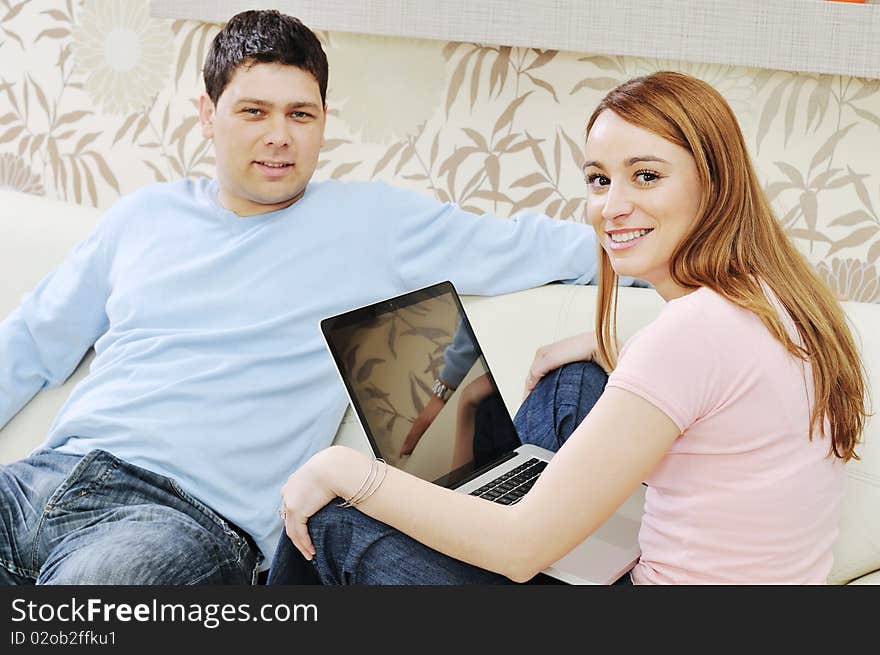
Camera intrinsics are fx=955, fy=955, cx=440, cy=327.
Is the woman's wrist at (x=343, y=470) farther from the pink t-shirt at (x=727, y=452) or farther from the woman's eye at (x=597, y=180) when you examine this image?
the woman's eye at (x=597, y=180)

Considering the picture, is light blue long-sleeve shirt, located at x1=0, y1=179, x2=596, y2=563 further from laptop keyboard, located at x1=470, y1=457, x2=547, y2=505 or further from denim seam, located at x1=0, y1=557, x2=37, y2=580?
laptop keyboard, located at x1=470, y1=457, x2=547, y2=505

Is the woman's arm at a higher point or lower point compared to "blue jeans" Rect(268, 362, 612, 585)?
higher

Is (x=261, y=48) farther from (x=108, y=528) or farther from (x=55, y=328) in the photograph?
(x=108, y=528)

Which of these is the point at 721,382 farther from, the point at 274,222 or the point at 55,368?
the point at 55,368

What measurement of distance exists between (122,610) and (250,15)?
101 centimetres

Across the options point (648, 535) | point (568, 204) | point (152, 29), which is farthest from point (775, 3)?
point (152, 29)

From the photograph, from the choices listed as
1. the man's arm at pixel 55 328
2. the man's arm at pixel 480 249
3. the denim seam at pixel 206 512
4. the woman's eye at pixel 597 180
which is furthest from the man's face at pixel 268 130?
the woman's eye at pixel 597 180

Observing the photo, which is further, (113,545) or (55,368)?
(55,368)

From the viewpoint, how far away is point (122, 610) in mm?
1118

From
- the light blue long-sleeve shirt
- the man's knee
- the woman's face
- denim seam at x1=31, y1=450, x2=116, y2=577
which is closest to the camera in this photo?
the woman's face

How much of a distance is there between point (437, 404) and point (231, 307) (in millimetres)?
443

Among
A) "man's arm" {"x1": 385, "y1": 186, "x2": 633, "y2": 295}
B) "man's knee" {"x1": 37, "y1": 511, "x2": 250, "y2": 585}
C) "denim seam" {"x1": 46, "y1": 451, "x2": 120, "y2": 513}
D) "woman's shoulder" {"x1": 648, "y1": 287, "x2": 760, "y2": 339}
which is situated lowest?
"man's knee" {"x1": 37, "y1": 511, "x2": 250, "y2": 585}

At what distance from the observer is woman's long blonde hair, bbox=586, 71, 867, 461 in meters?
1.03

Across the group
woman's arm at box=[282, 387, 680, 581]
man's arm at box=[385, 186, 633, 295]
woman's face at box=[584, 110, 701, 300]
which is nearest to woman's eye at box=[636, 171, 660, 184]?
woman's face at box=[584, 110, 701, 300]
